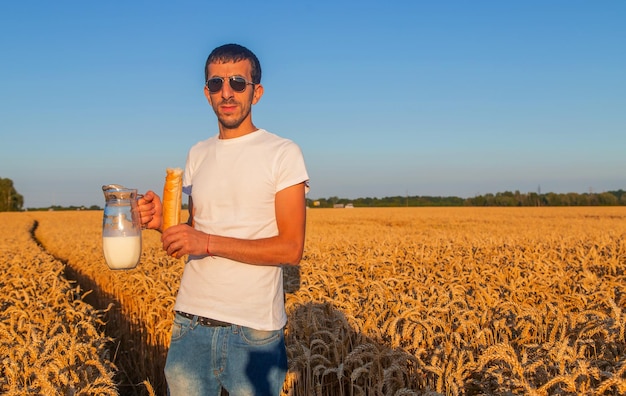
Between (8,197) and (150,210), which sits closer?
(150,210)

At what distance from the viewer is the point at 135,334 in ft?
22.2

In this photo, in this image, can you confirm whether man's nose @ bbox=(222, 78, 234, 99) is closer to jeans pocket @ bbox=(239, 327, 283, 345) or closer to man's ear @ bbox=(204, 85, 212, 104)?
man's ear @ bbox=(204, 85, 212, 104)

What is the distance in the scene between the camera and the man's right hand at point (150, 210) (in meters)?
2.54

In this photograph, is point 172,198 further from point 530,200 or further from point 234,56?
point 530,200

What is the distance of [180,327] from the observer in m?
2.51

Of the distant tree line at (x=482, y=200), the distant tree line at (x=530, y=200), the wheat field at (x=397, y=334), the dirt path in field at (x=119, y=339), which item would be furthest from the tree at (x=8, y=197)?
the wheat field at (x=397, y=334)

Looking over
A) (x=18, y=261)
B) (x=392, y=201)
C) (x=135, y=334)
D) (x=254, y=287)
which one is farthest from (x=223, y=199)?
(x=392, y=201)

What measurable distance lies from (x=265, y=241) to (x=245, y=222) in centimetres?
16

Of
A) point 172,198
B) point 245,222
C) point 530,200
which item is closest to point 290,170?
point 245,222

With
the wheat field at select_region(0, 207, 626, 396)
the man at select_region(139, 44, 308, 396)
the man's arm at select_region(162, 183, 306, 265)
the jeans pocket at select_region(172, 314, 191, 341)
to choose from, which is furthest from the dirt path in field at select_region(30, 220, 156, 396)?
the man's arm at select_region(162, 183, 306, 265)

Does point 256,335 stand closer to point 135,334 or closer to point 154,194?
point 154,194

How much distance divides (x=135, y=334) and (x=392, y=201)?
95103mm

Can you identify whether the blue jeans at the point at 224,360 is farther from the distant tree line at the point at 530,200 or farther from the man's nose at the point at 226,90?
the distant tree line at the point at 530,200

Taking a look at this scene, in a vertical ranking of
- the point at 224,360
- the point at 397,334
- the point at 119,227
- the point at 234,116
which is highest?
the point at 234,116
